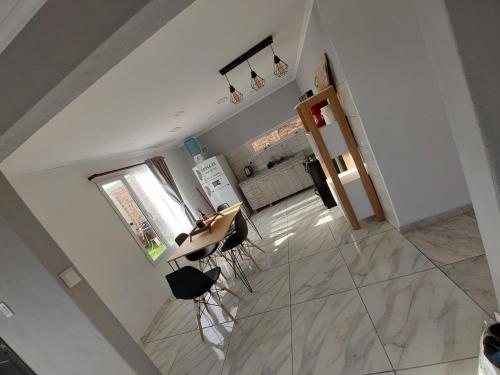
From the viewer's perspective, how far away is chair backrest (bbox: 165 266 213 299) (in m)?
2.56

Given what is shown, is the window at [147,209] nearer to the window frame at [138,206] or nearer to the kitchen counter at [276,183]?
the window frame at [138,206]

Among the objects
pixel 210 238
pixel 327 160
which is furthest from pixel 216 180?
pixel 327 160

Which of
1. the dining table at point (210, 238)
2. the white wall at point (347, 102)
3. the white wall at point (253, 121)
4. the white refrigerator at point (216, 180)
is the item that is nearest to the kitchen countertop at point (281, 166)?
A: the white refrigerator at point (216, 180)

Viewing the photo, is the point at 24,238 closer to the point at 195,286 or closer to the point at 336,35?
the point at 195,286

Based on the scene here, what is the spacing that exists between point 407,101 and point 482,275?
1.48m

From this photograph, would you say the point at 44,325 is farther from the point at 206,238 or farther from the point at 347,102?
the point at 347,102

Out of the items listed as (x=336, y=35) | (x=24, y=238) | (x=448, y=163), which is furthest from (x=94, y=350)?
(x=448, y=163)

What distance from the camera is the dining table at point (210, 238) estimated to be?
2992 millimetres

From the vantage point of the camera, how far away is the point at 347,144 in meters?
2.86

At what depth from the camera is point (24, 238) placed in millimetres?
1604

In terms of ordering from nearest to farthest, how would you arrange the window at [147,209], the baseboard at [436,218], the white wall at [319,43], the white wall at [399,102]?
the white wall at [399,102] → the white wall at [319,43] → the baseboard at [436,218] → the window at [147,209]

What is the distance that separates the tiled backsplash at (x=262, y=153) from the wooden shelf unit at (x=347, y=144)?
129 inches

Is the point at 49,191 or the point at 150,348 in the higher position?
the point at 49,191

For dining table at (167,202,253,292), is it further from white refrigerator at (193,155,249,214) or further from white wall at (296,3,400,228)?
white refrigerator at (193,155,249,214)
